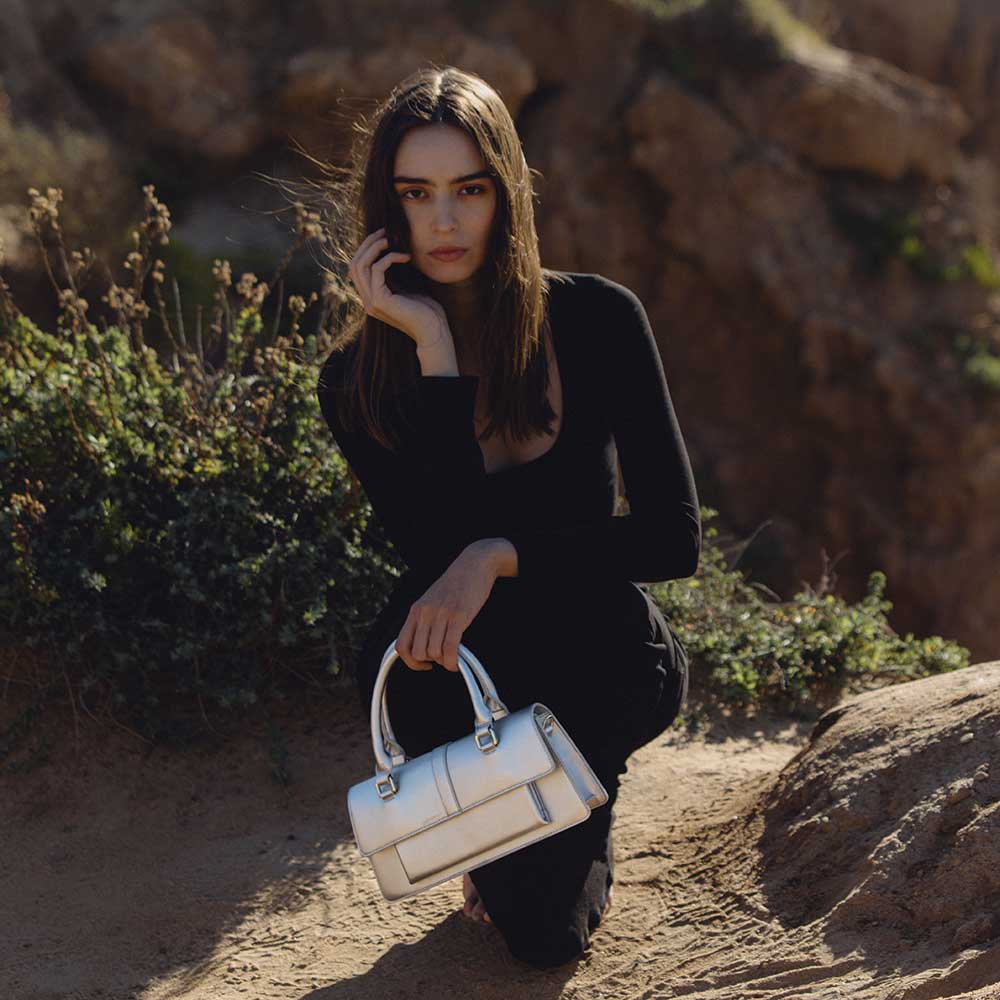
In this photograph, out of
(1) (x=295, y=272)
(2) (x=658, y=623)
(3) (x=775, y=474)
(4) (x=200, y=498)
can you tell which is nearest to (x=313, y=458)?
(4) (x=200, y=498)

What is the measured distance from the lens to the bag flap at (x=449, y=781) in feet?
6.82

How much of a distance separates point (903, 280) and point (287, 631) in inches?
307

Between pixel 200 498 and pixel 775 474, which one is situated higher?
pixel 200 498

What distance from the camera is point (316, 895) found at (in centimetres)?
298

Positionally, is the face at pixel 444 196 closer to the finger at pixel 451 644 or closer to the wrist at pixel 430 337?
the wrist at pixel 430 337

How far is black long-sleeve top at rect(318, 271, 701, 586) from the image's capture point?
2564 millimetres

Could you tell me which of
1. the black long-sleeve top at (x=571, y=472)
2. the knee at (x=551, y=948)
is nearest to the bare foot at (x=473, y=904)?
the knee at (x=551, y=948)

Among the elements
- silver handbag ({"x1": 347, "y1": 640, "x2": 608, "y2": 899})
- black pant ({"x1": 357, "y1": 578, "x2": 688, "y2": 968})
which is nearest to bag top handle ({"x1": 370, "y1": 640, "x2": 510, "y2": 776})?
silver handbag ({"x1": 347, "y1": 640, "x2": 608, "y2": 899})

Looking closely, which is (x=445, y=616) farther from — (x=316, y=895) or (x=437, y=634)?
(x=316, y=895)

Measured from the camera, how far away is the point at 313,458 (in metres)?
3.79

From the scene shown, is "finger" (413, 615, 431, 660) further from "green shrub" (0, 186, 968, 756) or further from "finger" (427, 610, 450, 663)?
"green shrub" (0, 186, 968, 756)

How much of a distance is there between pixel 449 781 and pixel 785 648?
2211 mm

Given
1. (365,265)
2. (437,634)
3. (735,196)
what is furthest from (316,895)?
(735,196)

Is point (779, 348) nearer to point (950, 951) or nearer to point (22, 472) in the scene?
point (22, 472)
